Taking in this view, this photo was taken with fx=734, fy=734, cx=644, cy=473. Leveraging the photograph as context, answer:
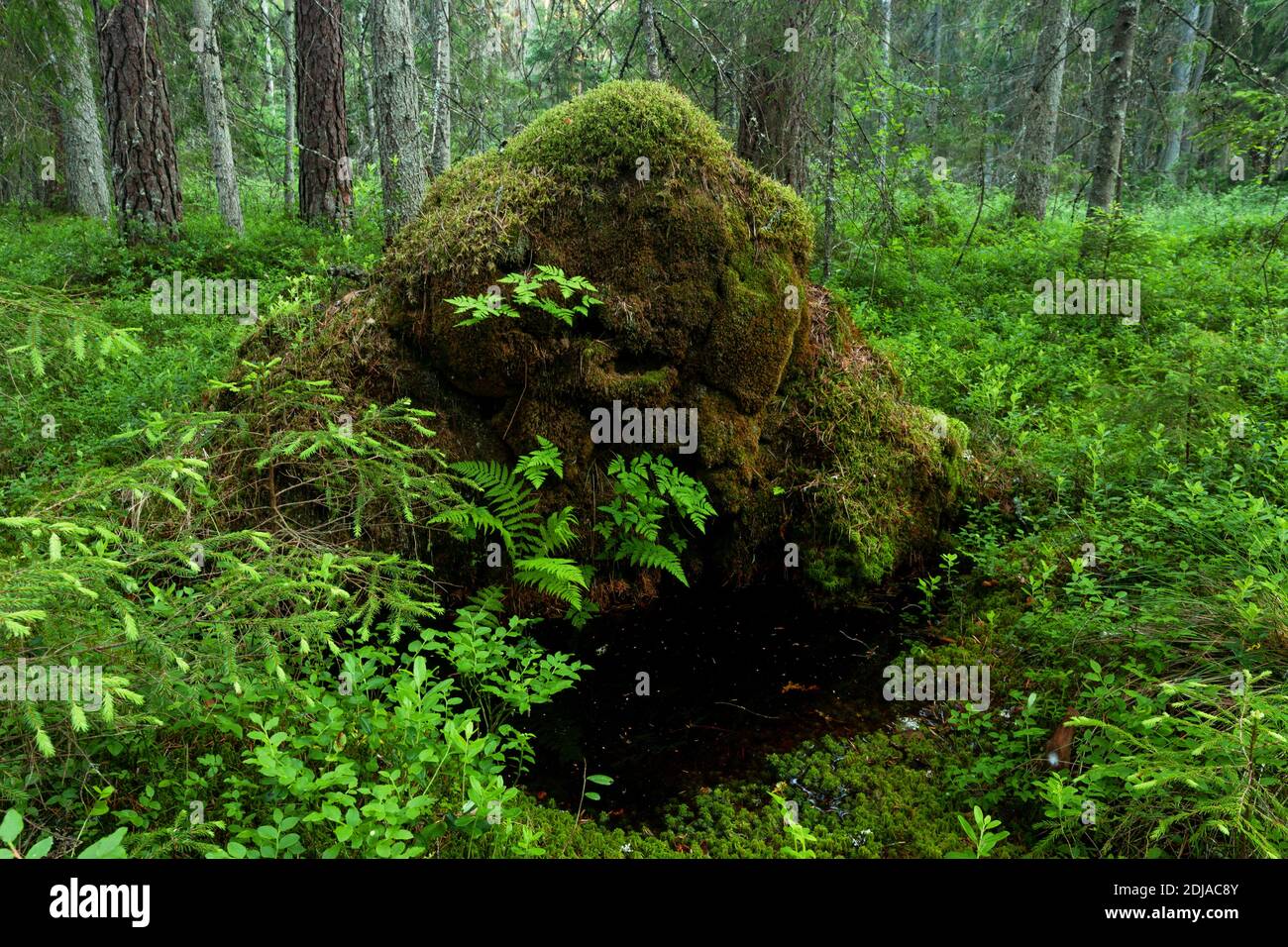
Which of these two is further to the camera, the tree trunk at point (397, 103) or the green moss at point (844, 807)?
the tree trunk at point (397, 103)

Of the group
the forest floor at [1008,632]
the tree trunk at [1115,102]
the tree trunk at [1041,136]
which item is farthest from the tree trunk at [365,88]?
the tree trunk at [1041,136]

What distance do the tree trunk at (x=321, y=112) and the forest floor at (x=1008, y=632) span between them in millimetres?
3737

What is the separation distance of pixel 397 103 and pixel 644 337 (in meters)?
4.68

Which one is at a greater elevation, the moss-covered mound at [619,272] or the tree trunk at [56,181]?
the tree trunk at [56,181]

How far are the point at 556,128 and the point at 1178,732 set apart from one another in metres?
5.25

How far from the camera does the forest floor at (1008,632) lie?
2.97 metres

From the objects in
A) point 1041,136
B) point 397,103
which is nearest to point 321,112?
point 397,103

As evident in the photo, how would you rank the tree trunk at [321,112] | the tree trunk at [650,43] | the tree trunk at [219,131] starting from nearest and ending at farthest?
the tree trunk at [650,43] → the tree trunk at [321,112] → the tree trunk at [219,131]

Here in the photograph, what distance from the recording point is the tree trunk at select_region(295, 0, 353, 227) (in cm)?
1106

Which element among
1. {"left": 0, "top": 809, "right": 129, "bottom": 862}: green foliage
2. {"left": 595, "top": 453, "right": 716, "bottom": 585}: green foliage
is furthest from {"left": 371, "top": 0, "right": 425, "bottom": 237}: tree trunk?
{"left": 0, "top": 809, "right": 129, "bottom": 862}: green foliage

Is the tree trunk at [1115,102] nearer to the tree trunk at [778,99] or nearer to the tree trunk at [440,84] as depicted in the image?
the tree trunk at [778,99]

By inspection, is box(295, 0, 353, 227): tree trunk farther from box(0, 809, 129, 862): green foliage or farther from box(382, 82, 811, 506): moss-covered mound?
box(0, 809, 129, 862): green foliage

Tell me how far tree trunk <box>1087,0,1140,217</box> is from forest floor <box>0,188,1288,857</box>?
9.17ft
